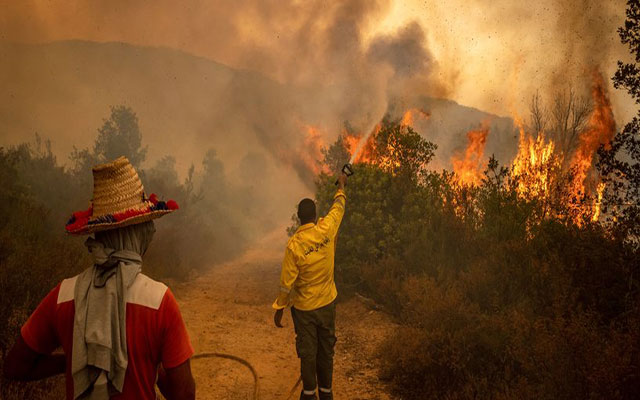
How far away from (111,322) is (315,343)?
A: 3.36 meters

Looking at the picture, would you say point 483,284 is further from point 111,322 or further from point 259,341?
point 111,322

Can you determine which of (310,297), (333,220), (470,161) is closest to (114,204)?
(310,297)

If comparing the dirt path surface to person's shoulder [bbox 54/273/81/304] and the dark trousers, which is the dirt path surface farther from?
person's shoulder [bbox 54/273/81/304]

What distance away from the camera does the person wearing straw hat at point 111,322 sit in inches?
72.4

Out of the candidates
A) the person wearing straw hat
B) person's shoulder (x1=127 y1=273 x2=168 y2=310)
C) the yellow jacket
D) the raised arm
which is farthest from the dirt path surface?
person's shoulder (x1=127 y1=273 x2=168 y2=310)

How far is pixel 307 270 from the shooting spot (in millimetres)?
4773

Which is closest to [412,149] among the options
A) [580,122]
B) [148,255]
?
[148,255]

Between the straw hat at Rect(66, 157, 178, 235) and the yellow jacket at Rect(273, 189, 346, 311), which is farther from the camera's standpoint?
the yellow jacket at Rect(273, 189, 346, 311)

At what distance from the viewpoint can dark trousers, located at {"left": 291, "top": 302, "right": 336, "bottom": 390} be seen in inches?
187

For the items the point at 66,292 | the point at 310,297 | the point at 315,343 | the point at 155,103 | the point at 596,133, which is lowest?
the point at 315,343

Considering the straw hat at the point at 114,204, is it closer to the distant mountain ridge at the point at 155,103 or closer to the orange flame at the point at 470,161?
the orange flame at the point at 470,161

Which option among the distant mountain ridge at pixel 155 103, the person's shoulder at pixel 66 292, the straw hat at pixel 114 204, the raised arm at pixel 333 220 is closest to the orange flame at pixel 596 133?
the distant mountain ridge at pixel 155 103

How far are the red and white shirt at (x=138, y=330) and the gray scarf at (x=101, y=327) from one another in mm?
55

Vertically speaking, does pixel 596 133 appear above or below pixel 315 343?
above
